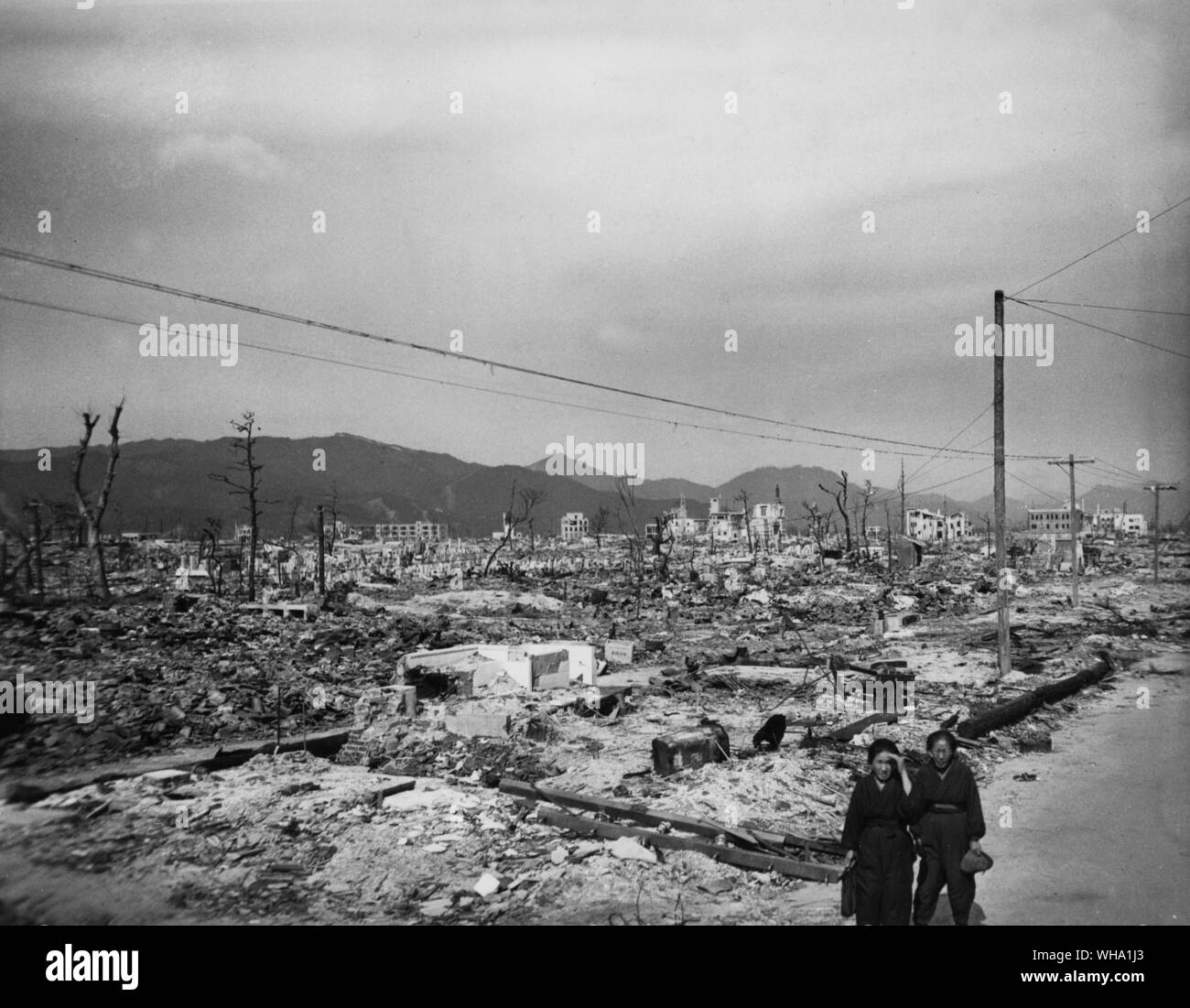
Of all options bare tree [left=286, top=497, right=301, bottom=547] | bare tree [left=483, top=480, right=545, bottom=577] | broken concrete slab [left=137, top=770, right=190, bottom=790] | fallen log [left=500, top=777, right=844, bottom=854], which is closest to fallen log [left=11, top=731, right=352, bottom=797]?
broken concrete slab [left=137, top=770, right=190, bottom=790]

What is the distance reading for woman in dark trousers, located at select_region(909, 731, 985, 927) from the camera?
446cm

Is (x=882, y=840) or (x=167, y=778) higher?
(x=882, y=840)

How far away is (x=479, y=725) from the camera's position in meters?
9.85

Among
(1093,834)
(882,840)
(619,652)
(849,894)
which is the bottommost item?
(619,652)

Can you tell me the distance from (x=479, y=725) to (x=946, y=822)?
647 centimetres

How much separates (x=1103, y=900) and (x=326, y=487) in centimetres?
18817

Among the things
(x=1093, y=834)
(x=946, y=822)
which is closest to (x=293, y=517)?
(x=1093, y=834)

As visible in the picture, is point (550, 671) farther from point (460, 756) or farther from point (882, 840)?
point (882, 840)

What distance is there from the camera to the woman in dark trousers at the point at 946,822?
4.46 m

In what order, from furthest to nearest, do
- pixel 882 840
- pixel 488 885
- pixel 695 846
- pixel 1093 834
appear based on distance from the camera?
1. pixel 1093 834
2. pixel 695 846
3. pixel 488 885
4. pixel 882 840

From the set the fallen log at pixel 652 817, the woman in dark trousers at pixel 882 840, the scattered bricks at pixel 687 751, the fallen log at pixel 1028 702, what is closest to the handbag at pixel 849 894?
the woman in dark trousers at pixel 882 840

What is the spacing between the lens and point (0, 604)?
1667 cm
